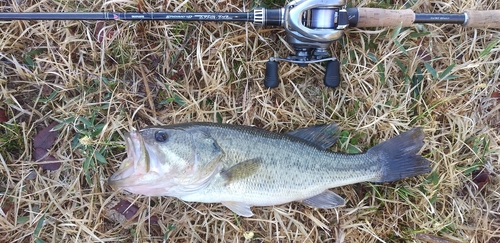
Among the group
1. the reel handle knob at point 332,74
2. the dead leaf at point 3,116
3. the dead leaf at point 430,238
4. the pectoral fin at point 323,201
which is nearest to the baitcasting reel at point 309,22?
the reel handle knob at point 332,74

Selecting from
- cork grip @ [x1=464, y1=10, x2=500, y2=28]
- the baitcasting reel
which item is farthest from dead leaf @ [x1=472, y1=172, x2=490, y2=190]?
the baitcasting reel

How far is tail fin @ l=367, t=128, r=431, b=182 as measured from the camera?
2969mm

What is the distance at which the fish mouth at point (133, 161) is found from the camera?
2480 millimetres

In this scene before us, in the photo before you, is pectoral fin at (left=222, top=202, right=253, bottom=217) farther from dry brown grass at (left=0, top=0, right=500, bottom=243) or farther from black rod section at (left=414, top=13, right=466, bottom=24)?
black rod section at (left=414, top=13, right=466, bottom=24)

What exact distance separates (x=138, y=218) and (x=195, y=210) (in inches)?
17.5

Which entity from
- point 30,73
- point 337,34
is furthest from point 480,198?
point 30,73

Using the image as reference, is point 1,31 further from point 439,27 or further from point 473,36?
point 473,36

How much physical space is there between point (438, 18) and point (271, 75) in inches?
50.6

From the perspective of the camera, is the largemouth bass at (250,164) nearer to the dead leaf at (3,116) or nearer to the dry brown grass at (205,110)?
the dry brown grass at (205,110)

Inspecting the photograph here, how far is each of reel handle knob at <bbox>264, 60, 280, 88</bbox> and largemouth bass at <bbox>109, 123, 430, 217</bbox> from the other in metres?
0.40

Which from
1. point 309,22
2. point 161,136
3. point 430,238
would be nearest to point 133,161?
point 161,136

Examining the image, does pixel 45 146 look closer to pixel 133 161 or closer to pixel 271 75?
pixel 133 161

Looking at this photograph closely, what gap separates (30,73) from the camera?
3172mm

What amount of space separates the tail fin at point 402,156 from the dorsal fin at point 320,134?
29 cm
